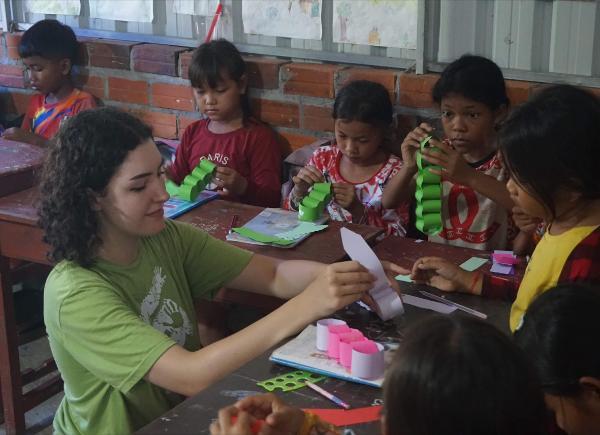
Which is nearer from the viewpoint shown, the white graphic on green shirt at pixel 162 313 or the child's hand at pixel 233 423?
the child's hand at pixel 233 423

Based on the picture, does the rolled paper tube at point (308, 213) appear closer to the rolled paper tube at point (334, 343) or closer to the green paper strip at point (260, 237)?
the green paper strip at point (260, 237)

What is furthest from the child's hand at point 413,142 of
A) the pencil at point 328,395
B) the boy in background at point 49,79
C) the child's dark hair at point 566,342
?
the boy in background at point 49,79

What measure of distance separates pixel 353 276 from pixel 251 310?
2.04m

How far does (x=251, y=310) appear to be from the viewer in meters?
3.97

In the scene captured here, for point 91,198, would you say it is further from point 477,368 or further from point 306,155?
point 306,155

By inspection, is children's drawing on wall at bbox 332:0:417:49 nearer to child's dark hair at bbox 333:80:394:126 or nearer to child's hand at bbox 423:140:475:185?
child's dark hair at bbox 333:80:394:126

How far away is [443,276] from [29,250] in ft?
4.58

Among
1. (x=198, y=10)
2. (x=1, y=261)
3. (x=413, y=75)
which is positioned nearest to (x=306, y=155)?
(x=413, y=75)

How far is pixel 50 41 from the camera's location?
4.25 m

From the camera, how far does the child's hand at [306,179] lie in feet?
10.9

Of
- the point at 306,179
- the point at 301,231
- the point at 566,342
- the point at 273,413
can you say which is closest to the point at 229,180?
the point at 306,179

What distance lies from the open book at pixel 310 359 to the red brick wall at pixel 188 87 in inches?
66.3

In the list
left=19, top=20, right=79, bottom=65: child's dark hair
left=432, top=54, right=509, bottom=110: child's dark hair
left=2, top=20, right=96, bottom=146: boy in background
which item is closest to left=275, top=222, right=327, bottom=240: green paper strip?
left=432, top=54, right=509, bottom=110: child's dark hair

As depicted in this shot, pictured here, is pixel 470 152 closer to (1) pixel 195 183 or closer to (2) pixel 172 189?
(1) pixel 195 183
